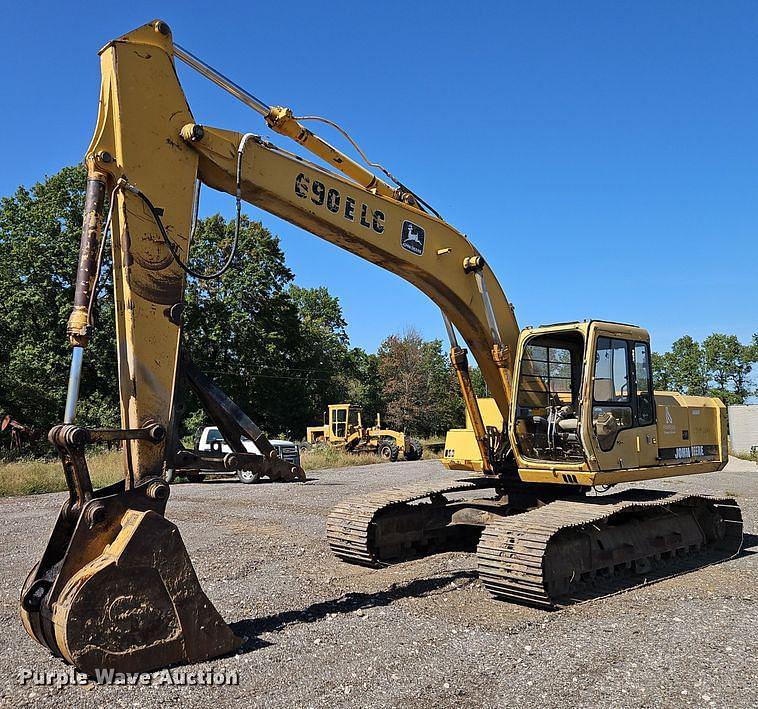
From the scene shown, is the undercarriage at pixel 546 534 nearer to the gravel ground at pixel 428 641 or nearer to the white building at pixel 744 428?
the gravel ground at pixel 428 641

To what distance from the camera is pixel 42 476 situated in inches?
781

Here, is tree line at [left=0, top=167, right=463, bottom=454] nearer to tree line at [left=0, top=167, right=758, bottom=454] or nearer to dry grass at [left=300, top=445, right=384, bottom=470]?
tree line at [left=0, top=167, right=758, bottom=454]

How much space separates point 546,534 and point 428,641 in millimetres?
1792

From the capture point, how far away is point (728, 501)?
10.4 metres

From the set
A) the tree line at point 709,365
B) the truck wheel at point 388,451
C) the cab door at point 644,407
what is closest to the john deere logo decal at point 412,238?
the cab door at point 644,407

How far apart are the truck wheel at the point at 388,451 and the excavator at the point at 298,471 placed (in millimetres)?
23096

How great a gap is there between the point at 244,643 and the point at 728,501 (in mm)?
7752

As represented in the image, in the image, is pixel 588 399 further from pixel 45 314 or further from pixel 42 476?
pixel 45 314

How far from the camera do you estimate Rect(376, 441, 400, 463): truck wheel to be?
33219mm

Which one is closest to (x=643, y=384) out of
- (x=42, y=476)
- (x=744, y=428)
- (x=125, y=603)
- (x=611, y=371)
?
(x=611, y=371)

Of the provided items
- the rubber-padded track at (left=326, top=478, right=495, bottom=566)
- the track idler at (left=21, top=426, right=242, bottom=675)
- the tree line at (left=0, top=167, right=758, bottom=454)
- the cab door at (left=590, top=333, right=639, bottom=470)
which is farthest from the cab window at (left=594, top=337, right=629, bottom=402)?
the tree line at (left=0, top=167, right=758, bottom=454)

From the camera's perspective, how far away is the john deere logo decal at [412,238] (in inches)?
307

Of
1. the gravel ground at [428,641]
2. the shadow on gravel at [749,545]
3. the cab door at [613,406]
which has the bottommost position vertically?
the gravel ground at [428,641]

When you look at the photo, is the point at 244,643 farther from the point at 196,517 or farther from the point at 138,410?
the point at 196,517
